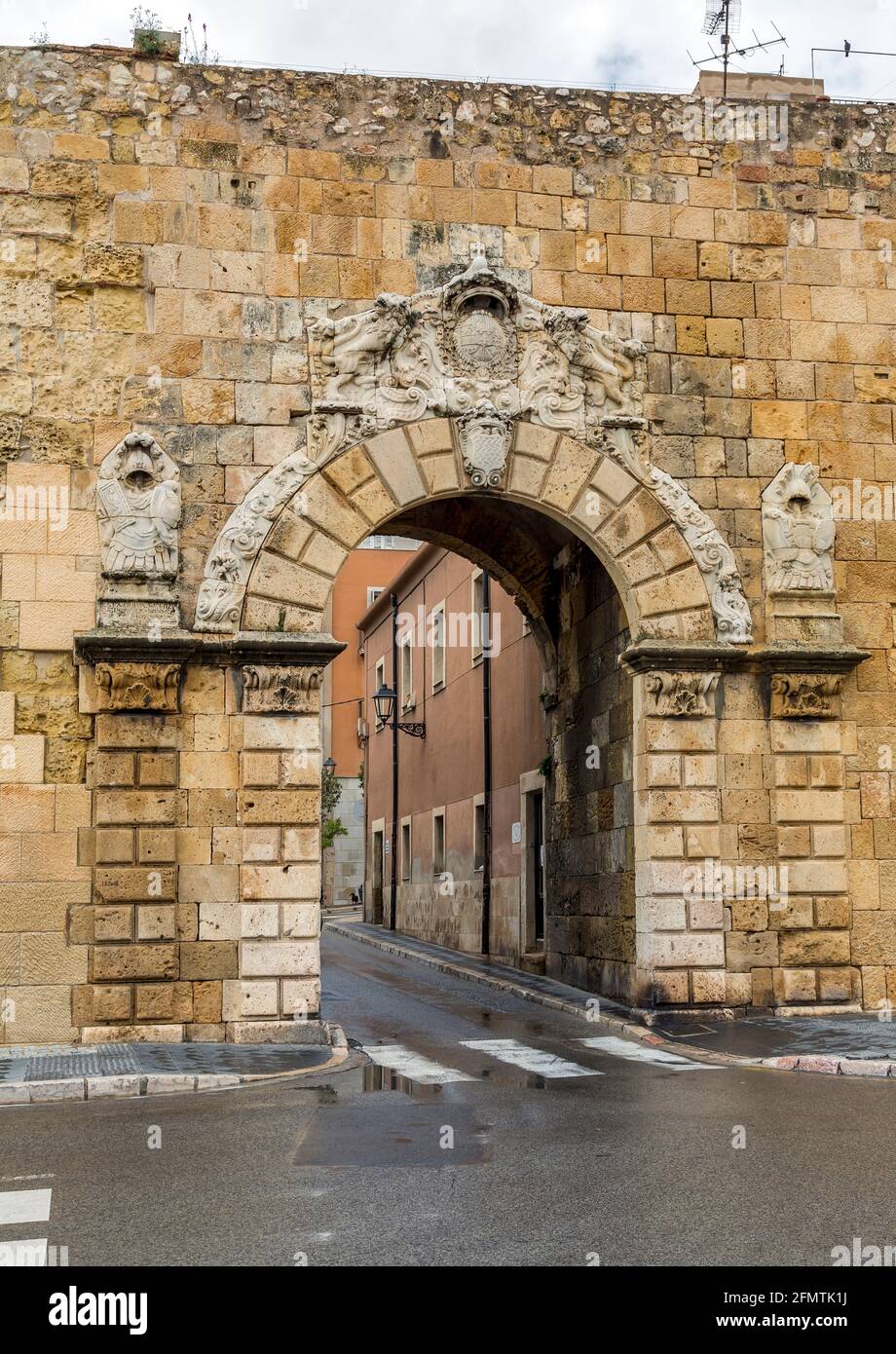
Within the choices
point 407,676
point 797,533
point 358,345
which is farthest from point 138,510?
point 407,676

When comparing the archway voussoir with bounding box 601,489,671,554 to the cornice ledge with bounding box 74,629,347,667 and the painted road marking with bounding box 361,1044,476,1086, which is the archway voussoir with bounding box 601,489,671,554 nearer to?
the cornice ledge with bounding box 74,629,347,667

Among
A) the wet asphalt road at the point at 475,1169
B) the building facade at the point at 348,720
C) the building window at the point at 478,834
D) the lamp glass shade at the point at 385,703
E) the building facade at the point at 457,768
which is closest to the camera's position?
the wet asphalt road at the point at 475,1169

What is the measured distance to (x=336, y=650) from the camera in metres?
12.6

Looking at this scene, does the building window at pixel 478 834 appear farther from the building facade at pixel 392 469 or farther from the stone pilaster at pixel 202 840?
the stone pilaster at pixel 202 840

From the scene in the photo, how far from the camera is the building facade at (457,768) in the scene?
20.9 metres

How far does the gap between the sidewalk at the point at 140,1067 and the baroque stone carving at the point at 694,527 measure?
4.67 meters

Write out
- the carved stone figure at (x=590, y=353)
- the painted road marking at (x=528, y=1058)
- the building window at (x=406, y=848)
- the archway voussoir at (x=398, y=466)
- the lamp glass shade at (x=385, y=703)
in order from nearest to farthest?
the painted road marking at (x=528, y=1058)
the archway voussoir at (x=398, y=466)
the carved stone figure at (x=590, y=353)
the lamp glass shade at (x=385, y=703)
the building window at (x=406, y=848)

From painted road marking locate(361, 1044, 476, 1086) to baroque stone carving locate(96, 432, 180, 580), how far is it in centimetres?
393

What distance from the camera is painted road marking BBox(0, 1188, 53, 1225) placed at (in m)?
5.79

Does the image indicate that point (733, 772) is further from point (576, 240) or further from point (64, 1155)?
point (64, 1155)

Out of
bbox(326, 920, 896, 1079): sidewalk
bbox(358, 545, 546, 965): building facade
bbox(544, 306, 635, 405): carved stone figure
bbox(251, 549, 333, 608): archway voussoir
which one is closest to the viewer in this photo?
bbox(326, 920, 896, 1079): sidewalk

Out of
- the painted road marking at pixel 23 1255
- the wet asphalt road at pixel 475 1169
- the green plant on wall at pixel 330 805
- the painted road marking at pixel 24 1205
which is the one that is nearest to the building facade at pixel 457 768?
the green plant on wall at pixel 330 805

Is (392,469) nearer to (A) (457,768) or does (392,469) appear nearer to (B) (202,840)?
(B) (202,840)

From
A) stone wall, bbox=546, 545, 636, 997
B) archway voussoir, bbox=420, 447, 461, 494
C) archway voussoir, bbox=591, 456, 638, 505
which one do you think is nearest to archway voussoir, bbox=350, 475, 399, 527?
archway voussoir, bbox=420, 447, 461, 494
